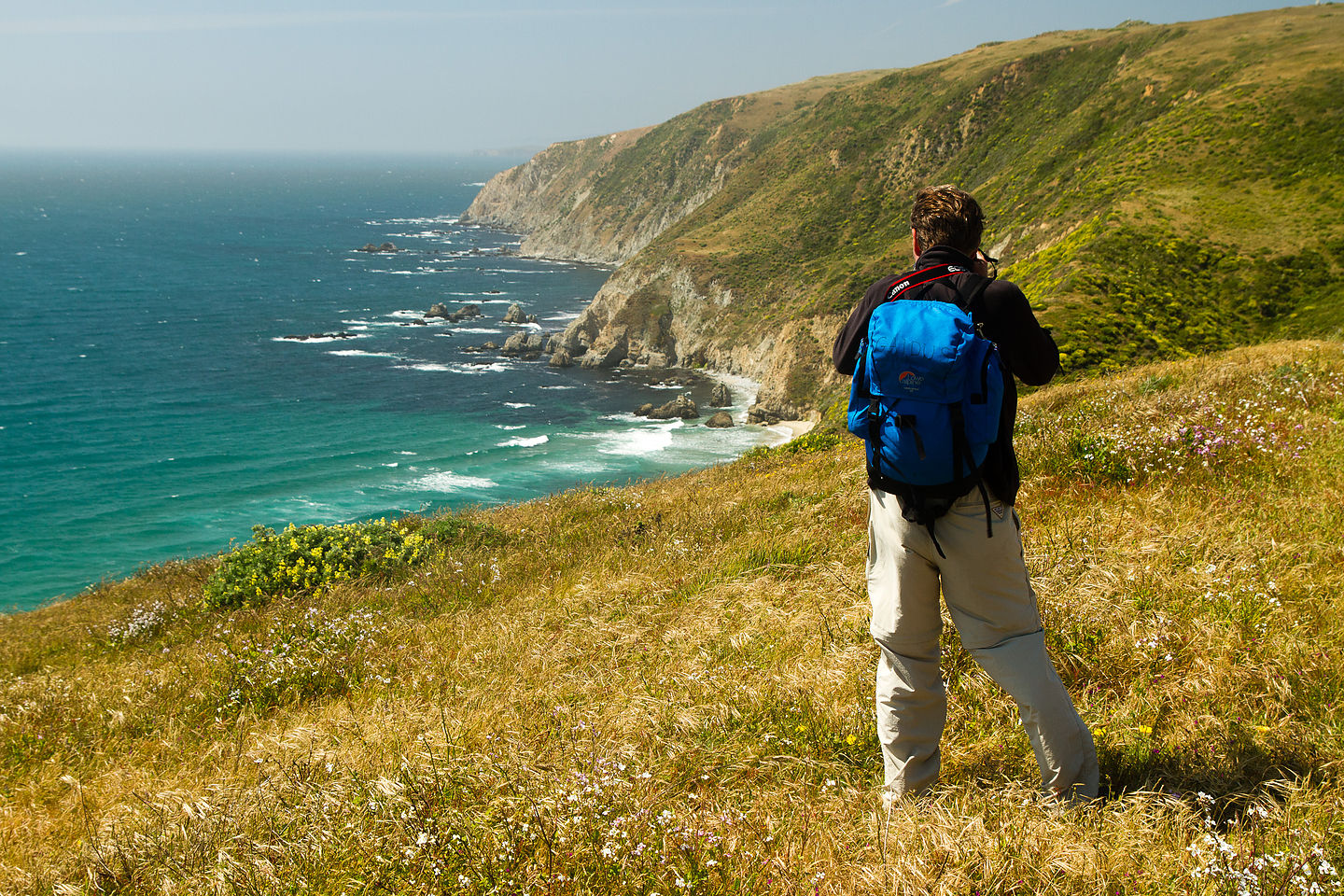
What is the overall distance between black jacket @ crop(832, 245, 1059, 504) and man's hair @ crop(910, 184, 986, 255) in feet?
0.14

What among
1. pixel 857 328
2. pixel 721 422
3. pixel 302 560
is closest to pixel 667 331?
pixel 721 422

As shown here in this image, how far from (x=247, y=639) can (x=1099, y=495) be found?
25.8 ft

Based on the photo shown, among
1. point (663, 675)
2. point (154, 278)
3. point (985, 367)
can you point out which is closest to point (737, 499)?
point (663, 675)

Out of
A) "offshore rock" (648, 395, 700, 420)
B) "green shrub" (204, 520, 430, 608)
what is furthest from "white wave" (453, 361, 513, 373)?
"green shrub" (204, 520, 430, 608)

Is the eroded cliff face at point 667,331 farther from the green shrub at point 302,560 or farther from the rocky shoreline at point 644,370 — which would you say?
the green shrub at point 302,560

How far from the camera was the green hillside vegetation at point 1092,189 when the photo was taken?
824 inches

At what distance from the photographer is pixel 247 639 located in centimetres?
680

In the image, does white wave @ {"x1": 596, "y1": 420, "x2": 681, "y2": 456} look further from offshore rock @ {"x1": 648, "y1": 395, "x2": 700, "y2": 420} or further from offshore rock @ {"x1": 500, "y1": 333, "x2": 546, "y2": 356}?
offshore rock @ {"x1": 500, "y1": 333, "x2": 546, "y2": 356}

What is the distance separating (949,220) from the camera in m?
2.95

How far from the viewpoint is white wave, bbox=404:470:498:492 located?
38750 millimetres

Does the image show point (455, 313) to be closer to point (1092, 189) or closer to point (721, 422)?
point (721, 422)

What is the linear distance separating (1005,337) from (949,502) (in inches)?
27.1

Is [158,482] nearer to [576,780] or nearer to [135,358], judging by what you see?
[135,358]

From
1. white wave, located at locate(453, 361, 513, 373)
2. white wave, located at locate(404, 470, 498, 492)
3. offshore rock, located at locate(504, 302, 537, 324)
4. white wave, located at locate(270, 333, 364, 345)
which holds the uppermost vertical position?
offshore rock, located at locate(504, 302, 537, 324)
